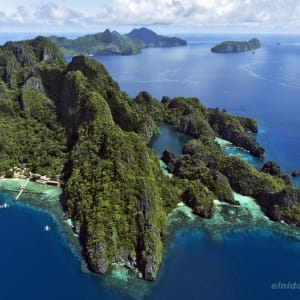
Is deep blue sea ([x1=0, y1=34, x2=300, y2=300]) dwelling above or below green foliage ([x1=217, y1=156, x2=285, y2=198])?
below

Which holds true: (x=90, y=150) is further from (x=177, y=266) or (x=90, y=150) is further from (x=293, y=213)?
(x=293, y=213)

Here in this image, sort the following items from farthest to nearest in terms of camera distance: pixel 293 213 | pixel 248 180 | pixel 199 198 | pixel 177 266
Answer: pixel 248 180 → pixel 199 198 → pixel 293 213 → pixel 177 266

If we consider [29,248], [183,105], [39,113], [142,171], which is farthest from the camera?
[183,105]

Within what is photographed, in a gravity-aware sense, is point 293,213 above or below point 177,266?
above

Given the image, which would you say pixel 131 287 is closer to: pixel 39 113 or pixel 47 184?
pixel 47 184

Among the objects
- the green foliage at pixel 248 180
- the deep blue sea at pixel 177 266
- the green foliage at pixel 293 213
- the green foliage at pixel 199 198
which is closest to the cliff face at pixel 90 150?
the green foliage at pixel 199 198

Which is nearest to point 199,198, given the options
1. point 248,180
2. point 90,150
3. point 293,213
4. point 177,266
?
point 248,180

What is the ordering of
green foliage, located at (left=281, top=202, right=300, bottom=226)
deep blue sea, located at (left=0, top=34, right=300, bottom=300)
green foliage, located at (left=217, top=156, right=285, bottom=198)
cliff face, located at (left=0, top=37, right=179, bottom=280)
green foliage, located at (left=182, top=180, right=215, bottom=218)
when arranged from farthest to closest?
green foliage, located at (left=217, top=156, right=285, bottom=198) → green foliage, located at (left=182, top=180, right=215, bottom=218) → green foliage, located at (left=281, top=202, right=300, bottom=226) → cliff face, located at (left=0, top=37, right=179, bottom=280) → deep blue sea, located at (left=0, top=34, right=300, bottom=300)

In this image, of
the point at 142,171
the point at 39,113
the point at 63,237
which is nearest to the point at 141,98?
the point at 39,113

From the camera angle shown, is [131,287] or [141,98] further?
[141,98]

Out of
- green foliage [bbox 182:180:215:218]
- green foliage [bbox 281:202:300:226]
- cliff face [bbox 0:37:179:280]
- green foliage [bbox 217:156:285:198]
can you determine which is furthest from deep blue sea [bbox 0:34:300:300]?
green foliage [bbox 217:156:285:198]

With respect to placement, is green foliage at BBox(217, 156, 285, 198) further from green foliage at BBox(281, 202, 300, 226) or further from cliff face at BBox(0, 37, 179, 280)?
cliff face at BBox(0, 37, 179, 280)
